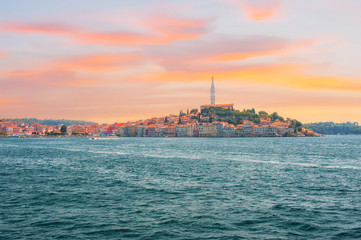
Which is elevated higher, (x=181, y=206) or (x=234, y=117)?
(x=234, y=117)

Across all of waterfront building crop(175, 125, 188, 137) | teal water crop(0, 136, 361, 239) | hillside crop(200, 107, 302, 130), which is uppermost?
hillside crop(200, 107, 302, 130)

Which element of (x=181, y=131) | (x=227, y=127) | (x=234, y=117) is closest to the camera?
(x=227, y=127)

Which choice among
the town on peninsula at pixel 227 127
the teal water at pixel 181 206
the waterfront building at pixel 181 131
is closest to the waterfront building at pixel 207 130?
the town on peninsula at pixel 227 127

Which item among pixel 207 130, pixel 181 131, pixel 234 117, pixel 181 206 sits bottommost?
pixel 181 206

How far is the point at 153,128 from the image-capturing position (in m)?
190

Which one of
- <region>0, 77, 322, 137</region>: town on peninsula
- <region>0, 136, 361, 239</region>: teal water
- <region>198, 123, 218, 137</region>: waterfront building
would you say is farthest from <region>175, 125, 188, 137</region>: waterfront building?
<region>0, 136, 361, 239</region>: teal water

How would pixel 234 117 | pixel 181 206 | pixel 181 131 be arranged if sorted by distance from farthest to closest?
pixel 234 117 < pixel 181 131 < pixel 181 206

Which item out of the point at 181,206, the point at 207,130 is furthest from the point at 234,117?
the point at 181,206

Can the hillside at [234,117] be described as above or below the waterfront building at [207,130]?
above

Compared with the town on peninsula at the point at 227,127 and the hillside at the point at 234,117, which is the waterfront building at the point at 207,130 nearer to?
the town on peninsula at the point at 227,127

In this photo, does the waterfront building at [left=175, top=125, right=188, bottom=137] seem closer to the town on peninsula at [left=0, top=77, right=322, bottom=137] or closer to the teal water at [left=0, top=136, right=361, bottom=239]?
the town on peninsula at [left=0, top=77, right=322, bottom=137]

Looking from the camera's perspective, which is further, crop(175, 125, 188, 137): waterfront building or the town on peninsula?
crop(175, 125, 188, 137): waterfront building

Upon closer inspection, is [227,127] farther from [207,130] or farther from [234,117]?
[234,117]

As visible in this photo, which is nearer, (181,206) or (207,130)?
(181,206)
